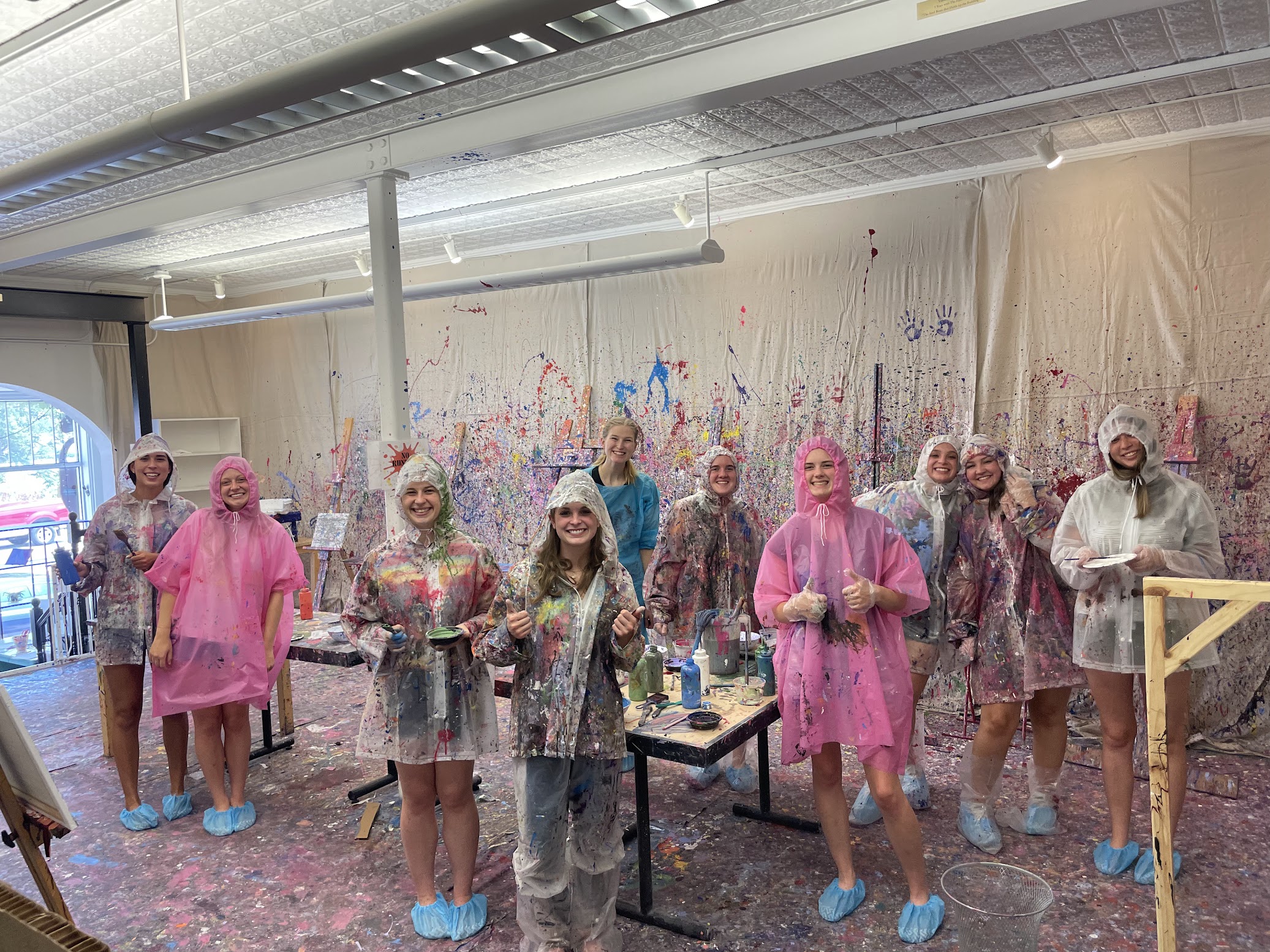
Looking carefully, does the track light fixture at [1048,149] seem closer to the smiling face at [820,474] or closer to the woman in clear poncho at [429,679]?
the smiling face at [820,474]

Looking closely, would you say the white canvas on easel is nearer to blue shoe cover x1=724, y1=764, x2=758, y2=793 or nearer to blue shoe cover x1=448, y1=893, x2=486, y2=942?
blue shoe cover x1=448, y1=893, x2=486, y2=942

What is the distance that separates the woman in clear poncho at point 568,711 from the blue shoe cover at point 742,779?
1.36 meters

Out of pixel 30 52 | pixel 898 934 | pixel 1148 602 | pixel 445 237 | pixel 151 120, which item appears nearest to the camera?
pixel 1148 602

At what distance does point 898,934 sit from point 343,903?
1.99 metres

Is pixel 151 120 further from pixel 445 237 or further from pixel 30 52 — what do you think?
pixel 445 237

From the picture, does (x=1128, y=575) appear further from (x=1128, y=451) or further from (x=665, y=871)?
(x=665, y=871)

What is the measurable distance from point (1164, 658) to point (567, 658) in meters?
1.60

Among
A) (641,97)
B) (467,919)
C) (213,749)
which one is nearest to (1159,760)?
(467,919)

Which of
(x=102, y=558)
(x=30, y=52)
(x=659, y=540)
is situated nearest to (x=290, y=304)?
(x=102, y=558)

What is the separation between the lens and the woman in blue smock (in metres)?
4.36

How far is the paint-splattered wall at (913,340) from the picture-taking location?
170 inches

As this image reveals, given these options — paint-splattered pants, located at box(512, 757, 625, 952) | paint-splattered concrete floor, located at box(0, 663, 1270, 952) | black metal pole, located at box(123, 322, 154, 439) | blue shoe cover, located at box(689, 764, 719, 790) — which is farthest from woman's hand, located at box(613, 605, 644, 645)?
black metal pole, located at box(123, 322, 154, 439)

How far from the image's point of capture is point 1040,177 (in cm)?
474

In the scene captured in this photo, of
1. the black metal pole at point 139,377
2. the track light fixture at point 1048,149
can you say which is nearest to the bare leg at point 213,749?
the track light fixture at point 1048,149
